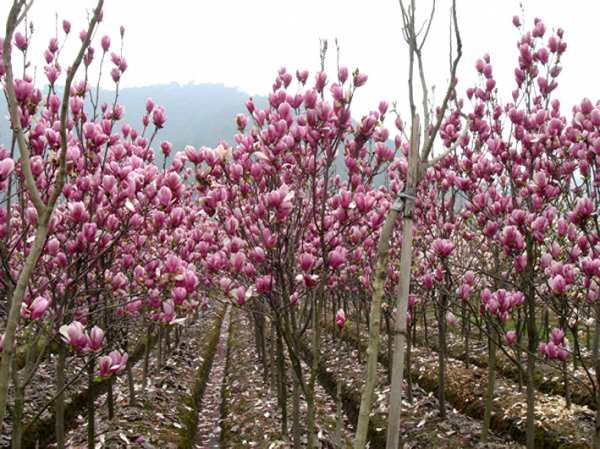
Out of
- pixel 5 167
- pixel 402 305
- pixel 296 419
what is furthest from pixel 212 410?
pixel 402 305

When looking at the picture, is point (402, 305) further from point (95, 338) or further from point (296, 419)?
point (296, 419)

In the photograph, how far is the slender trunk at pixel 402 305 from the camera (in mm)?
1853

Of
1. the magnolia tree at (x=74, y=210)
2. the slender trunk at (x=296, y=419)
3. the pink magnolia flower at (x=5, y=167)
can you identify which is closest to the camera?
the pink magnolia flower at (x=5, y=167)

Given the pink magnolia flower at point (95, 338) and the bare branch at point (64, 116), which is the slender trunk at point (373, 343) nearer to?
the bare branch at point (64, 116)

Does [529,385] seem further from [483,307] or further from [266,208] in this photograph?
[266,208]

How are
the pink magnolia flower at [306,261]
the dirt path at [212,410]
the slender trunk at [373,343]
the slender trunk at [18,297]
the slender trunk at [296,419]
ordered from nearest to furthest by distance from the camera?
the slender trunk at [18,297], the slender trunk at [373,343], the pink magnolia flower at [306,261], the slender trunk at [296,419], the dirt path at [212,410]

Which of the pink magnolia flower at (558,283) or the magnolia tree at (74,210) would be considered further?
the pink magnolia flower at (558,283)

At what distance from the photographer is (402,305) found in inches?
75.4

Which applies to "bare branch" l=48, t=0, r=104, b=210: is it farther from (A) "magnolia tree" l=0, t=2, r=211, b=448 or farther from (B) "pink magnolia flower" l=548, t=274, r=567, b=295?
(B) "pink magnolia flower" l=548, t=274, r=567, b=295

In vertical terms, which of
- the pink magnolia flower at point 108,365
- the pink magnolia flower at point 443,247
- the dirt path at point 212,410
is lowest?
the dirt path at point 212,410

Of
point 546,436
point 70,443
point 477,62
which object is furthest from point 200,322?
point 477,62

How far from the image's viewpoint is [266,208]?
3885 millimetres

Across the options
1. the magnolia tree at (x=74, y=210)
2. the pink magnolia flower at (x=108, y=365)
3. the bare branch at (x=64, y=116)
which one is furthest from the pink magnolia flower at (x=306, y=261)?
the bare branch at (x=64, y=116)

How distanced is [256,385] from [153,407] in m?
2.56
